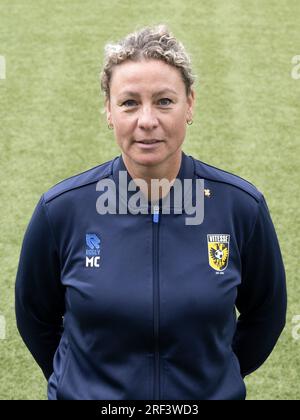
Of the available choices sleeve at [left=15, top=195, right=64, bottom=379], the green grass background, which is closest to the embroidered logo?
sleeve at [left=15, top=195, right=64, bottom=379]

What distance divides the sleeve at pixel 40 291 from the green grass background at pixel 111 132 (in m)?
1.45

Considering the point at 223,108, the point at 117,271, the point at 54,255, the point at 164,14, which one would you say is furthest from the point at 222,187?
the point at 164,14

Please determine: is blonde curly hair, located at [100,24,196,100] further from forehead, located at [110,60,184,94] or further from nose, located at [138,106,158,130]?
nose, located at [138,106,158,130]

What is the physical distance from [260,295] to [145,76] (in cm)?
89

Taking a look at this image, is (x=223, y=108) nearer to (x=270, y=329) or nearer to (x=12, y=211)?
(x=12, y=211)

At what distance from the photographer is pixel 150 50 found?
1.75 meters

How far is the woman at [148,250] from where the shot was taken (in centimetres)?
178

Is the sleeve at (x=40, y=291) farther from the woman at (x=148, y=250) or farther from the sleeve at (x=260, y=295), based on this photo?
the sleeve at (x=260, y=295)

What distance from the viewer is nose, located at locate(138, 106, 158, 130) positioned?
1739 mm

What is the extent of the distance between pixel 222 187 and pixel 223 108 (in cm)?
492

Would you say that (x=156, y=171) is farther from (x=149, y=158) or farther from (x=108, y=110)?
(x=108, y=110)

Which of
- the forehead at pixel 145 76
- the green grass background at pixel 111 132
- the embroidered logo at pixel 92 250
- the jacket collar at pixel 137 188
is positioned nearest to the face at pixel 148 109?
the forehead at pixel 145 76

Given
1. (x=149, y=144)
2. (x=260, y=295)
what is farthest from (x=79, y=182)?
(x=260, y=295)
